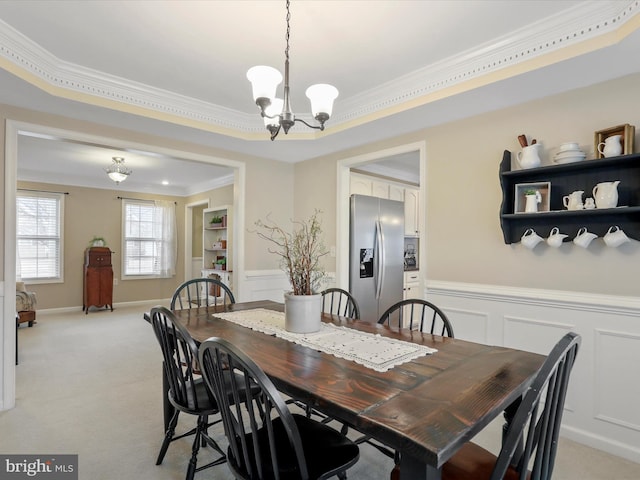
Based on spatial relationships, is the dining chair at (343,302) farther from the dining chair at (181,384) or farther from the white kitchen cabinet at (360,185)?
the white kitchen cabinet at (360,185)

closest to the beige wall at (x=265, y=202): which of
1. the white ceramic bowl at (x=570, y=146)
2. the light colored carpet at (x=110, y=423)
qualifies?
the light colored carpet at (x=110, y=423)

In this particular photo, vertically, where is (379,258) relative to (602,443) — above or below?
above

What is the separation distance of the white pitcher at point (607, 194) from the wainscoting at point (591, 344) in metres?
0.58

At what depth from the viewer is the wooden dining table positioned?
0.93 meters

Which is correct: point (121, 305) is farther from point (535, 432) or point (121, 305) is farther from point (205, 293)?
point (535, 432)

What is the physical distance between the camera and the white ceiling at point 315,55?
6.27ft

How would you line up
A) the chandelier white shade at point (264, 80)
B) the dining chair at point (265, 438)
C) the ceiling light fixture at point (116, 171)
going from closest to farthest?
the dining chair at point (265, 438) < the chandelier white shade at point (264, 80) < the ceiling light fixture at point (116, 171)

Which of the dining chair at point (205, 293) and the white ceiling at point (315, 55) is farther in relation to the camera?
the dining chair at point (205, 293)

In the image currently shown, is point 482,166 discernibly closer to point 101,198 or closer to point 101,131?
point 101,131

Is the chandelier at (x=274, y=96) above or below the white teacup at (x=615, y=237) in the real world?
above

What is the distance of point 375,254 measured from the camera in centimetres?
433

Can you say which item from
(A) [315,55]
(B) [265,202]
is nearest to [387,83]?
(A) [315,55]

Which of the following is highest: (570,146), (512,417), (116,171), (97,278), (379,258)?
(116,171)

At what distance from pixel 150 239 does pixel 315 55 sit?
20.6ft
